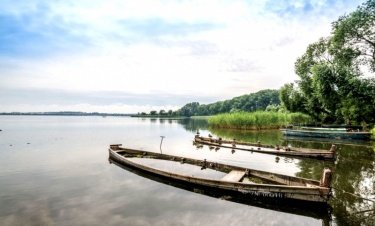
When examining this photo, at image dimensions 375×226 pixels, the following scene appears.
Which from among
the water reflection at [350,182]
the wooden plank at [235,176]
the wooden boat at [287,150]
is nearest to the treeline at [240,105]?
the wooden boat at [287,150]

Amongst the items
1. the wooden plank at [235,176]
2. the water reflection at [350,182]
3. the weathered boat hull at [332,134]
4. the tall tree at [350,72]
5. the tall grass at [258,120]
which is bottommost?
the water reflection at [350,182]

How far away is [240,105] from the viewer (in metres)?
133

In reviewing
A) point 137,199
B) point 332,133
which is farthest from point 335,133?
point 137,199

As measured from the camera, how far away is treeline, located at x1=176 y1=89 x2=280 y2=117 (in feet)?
419

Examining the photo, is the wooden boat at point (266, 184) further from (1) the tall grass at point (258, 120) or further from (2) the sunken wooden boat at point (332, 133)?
(1) the tall grass at point (258, 120)

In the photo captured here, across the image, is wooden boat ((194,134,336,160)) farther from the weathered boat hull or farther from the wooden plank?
the weathered boat hull

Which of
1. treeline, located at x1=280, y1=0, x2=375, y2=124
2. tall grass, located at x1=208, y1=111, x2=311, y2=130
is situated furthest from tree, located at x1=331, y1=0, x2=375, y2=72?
tall grass, located at x1=208, y1=111, x2=311, y2=130

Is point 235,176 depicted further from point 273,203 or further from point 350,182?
point 350,182

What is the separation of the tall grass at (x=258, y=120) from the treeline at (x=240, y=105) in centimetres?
6295

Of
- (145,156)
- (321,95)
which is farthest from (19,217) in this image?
(321,95)

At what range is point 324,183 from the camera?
821 centimetres

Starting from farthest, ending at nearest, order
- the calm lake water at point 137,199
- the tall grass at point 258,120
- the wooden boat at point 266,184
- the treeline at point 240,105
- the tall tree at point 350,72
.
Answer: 1. the treeline at point 240,105
2. the tall grass at point 258,120
3. the tall tree at point 350,72
4. the wooden boat at point 266,184
5. the calm lake water at point 137,199

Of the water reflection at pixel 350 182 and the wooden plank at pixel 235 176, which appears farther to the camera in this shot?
the wooden plank at pixel 235 176

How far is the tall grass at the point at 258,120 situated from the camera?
39062mm
